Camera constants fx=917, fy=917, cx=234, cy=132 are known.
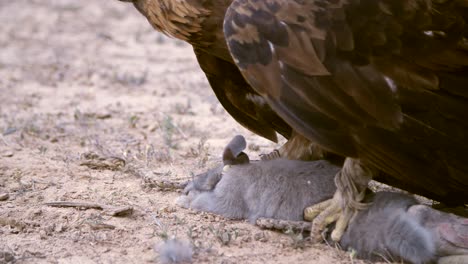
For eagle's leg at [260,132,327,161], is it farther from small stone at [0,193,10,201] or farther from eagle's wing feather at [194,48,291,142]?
small stone at [0,193,10,201]

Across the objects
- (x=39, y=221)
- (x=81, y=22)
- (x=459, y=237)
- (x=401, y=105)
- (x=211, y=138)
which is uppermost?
(x=401, y=105)

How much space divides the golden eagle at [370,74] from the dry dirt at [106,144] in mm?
481

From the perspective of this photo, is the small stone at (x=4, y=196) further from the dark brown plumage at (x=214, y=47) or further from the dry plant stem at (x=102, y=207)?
the dark brown plumage at (x=214, y=47)

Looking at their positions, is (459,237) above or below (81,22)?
above

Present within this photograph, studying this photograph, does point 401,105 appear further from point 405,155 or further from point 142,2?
point 142,2

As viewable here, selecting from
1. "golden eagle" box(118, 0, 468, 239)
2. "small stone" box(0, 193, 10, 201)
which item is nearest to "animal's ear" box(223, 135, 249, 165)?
"golden eagle" box(118, 0, 468, 239)

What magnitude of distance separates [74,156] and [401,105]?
2.25m

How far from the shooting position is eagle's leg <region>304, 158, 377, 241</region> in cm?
388

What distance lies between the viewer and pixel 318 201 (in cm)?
406

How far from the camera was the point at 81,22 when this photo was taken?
1081cm

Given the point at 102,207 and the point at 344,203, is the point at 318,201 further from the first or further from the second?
the point at 102,207

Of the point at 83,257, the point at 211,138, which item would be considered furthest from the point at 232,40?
the point at 211,138

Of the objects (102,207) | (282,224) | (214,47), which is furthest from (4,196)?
(282,224)

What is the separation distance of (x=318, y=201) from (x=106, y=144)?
6.61 feet
